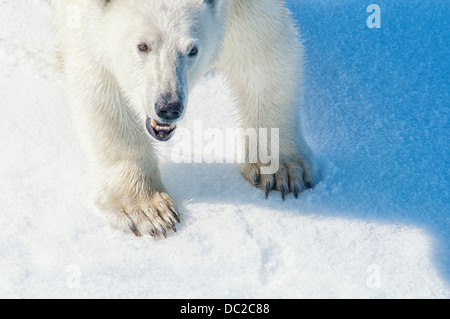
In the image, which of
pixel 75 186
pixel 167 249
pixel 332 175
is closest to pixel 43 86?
pixel 75 186

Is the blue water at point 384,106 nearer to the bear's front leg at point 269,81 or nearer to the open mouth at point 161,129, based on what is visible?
the bear's front leg at point 269,81

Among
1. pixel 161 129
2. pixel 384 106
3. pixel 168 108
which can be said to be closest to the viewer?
pixel 168 108

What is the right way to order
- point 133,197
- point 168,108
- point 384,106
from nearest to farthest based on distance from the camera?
point 168,108
point 133,197
point 384,106

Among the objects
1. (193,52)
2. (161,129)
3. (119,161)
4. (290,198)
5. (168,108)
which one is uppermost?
(193,52)

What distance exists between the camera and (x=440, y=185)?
10.2 ft

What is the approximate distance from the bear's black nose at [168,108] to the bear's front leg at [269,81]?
65 cm

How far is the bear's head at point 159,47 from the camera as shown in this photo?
2.48m

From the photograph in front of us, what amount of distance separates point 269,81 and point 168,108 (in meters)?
0.85

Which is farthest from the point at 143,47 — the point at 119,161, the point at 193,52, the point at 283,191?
the point at 283,191

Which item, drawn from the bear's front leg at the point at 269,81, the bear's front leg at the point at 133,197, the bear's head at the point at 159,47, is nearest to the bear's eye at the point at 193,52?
the bear's head at the point at 159,47

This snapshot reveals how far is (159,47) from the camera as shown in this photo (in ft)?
8.18

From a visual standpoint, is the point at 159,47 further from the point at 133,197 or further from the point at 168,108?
the point at 133,197

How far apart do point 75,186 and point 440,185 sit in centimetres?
168

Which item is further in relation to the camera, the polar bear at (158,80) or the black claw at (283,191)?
the black claw at (283,191)
